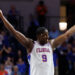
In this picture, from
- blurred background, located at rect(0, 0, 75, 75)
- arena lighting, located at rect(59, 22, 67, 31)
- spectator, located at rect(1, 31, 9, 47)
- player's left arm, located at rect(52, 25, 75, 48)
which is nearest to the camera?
player's left arm, located at rect(52, 25, 75, 48)

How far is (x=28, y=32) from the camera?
536 inches

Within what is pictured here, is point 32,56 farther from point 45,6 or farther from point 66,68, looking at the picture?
point 45,6

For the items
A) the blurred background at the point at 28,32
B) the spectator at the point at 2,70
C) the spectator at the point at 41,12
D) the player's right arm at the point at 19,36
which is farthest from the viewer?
the spectator at the point at 41,12

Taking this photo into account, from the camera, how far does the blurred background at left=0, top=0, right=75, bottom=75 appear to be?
11.9 meters

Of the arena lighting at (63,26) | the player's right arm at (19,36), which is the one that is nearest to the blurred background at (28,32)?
the arena lighting at (63,26)

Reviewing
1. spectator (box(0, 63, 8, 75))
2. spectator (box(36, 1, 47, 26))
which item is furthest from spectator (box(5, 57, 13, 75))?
spectator (box(36, 1, 47, 26))

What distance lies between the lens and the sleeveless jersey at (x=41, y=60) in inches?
213

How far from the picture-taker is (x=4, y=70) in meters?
11.0

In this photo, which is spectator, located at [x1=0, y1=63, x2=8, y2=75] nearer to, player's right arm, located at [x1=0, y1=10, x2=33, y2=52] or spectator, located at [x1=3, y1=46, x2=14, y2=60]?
spectator, located at [x1=3, y1=46, x2=14, y2=60]

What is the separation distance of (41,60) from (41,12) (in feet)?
30.1

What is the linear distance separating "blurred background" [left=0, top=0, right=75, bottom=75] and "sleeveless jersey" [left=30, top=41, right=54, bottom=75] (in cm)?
557

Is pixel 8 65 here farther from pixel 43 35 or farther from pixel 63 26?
pixel 43 35

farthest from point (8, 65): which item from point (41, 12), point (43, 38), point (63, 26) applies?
point (43, 38)

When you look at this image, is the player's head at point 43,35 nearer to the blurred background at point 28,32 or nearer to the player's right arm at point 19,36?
the player's right arm at point 19,36
